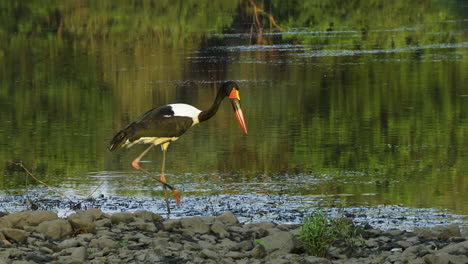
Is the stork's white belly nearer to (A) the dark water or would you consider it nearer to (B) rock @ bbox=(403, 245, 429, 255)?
(A) the dark water

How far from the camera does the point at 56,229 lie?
374 inches

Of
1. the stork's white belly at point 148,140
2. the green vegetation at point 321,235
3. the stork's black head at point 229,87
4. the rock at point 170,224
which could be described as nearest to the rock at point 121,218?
the rock at point 170,224

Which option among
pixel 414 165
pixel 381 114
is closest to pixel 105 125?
pixel 381 114

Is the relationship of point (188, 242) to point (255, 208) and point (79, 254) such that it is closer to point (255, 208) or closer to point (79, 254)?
point (79, 254)

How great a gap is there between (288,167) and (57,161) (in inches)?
133

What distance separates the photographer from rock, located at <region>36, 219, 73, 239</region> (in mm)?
9492

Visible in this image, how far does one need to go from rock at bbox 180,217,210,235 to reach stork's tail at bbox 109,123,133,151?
2263 mm

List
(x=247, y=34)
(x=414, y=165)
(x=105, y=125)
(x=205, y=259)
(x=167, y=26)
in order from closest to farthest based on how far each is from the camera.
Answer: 1. (x=205, y=259)
2. (x=414, y=165)
3. (x=105, y=125)
4. (x=247, y=34)
5. (x=167, y=26)

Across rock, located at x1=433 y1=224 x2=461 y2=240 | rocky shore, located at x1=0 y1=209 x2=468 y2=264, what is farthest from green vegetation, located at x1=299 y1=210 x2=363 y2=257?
rock, located at x1=433 y1=224 x2=461 y2=240

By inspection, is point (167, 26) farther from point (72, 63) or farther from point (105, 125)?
point (105, 125)

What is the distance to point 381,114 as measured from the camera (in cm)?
1833

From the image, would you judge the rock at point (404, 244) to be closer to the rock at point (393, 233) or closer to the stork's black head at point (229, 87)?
the rock at point (393, 233)

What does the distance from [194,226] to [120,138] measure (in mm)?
2446

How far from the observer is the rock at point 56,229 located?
31.1 ft
